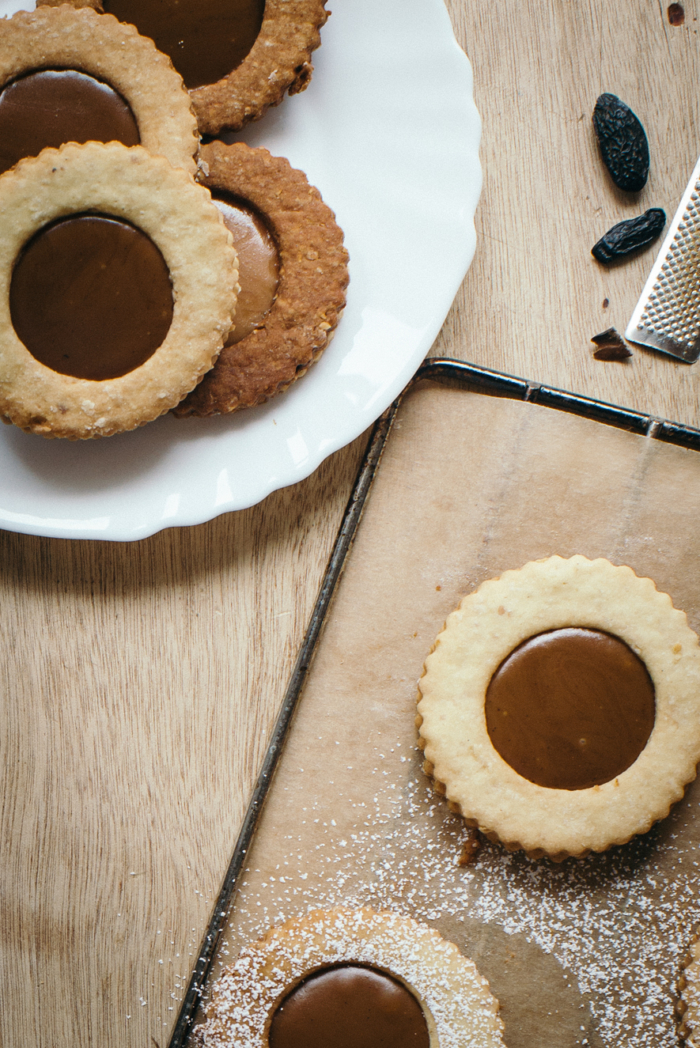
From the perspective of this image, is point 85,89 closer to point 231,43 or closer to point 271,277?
point 231,43

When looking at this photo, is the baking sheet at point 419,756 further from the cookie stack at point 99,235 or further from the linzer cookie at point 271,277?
the cookie stack at point 99,235

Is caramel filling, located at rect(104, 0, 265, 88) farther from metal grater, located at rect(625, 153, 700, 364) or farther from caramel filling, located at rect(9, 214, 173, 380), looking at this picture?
metal grater, located at rect(625, 153, 700, 364)

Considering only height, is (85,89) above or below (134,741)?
above

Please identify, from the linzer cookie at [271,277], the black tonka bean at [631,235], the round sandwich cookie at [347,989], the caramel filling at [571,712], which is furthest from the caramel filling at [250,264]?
the round sandwich cookie at [347,989]

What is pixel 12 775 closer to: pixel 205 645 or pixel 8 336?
pixel 205 645

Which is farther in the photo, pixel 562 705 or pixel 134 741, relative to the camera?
pixel 134 741

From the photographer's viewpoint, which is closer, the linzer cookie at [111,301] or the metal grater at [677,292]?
the linzer cookie at [111,301]

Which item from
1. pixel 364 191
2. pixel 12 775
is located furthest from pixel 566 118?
pixel 12 775

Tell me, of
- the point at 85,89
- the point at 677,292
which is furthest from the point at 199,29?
the point at 677,292
